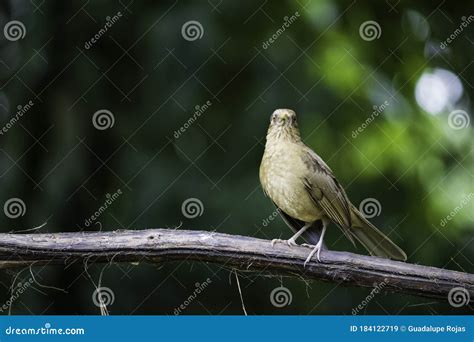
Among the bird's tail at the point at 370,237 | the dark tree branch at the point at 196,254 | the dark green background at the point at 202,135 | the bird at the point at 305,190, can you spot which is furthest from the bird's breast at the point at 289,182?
the dark green background at the point at 202,135

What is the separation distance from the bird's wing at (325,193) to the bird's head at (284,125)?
162mm

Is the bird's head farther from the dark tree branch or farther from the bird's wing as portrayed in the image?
the dark tree branch

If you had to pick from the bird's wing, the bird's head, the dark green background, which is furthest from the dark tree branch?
the dark green background

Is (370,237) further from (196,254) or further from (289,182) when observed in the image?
(196,254)

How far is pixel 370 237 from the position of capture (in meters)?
5.05

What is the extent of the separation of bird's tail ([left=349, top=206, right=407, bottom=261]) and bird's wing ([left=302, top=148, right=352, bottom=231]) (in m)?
0.11

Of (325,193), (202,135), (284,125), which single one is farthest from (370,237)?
(202,135)

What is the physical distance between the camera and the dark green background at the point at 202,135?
21.3ft

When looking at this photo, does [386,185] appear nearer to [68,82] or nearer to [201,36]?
[201,36]

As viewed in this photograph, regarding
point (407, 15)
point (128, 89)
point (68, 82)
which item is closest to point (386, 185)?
point (407, 15)

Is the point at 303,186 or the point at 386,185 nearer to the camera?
the point at 303,186

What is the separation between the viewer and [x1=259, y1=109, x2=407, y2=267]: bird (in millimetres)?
4926

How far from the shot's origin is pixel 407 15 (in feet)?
23.4

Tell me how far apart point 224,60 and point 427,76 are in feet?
5.72
